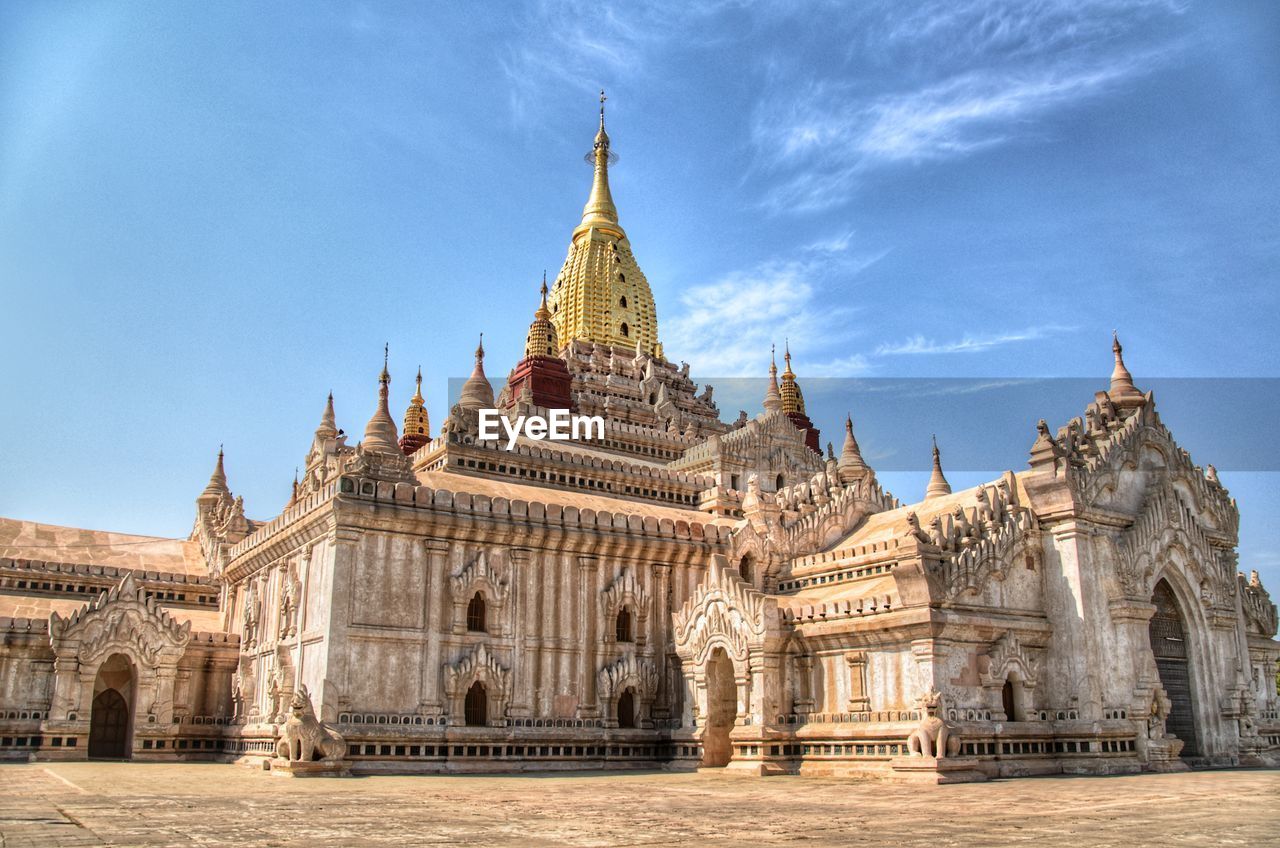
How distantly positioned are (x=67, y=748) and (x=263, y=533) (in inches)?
373

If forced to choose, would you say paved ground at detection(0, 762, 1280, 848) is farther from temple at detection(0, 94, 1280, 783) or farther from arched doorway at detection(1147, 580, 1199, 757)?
arched doorway at detection(1147, 580, 1199, 757)

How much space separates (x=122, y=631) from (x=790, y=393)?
174 feet

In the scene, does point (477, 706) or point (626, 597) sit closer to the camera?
point (477, 706)

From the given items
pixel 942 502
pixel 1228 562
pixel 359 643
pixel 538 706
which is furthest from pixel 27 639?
pixel 1228 562

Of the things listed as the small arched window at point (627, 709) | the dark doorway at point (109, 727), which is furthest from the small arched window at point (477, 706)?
the dark doorway at point (109, 727)

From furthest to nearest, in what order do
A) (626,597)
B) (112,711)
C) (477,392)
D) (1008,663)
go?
(477,392)
(112,711)
(626,597)
(1008,663)

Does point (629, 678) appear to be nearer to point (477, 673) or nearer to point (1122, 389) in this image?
point (477, 673)

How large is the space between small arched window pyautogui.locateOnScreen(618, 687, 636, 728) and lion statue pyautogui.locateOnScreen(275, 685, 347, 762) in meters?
10.0

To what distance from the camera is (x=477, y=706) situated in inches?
1409

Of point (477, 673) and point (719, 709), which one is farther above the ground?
point (477, 673)

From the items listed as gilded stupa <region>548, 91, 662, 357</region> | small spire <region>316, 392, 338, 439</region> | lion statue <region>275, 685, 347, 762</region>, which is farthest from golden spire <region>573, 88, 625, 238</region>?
lion statue <region>275, 685, 347, 762</region>

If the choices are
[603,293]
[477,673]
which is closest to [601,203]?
[603,293]

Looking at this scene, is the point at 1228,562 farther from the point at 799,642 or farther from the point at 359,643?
the point at 359,643

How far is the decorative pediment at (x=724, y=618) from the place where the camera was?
112 ft
